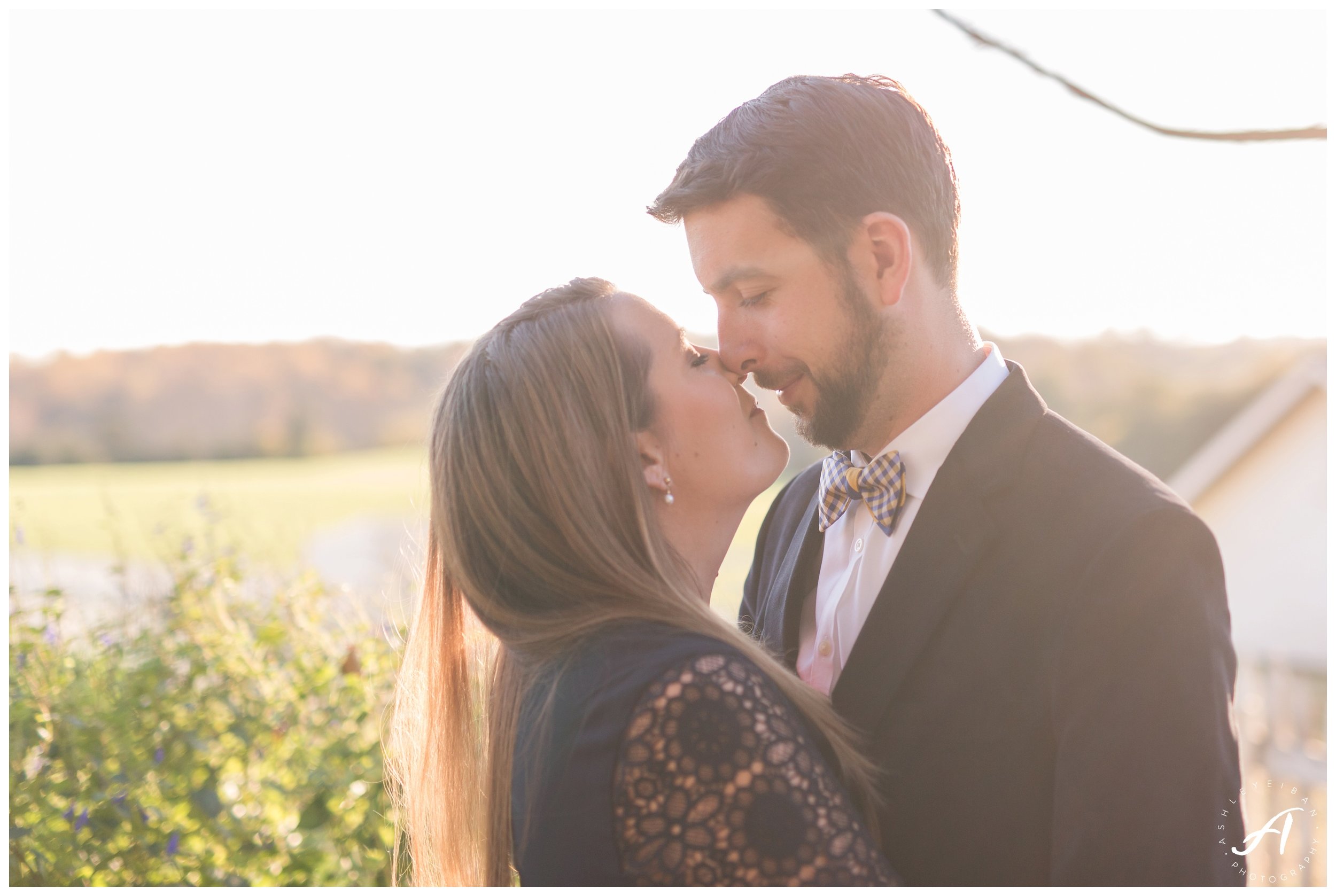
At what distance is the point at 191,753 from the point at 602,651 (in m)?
2.04

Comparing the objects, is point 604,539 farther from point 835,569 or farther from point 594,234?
point 594,234

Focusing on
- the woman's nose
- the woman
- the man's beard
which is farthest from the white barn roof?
the woman

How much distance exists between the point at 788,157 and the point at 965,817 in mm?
1423

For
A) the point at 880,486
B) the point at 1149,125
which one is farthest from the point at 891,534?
the point at 1149,125

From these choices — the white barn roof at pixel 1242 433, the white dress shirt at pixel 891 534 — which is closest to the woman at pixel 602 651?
the white dress shirt at pixel 891 534

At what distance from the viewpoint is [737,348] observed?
2.32 meters

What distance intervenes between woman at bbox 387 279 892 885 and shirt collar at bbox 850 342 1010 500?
11.8 inches

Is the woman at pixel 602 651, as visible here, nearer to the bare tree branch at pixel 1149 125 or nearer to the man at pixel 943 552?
the man at pixel 943 552

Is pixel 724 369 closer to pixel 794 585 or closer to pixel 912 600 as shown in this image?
pixel 794 585

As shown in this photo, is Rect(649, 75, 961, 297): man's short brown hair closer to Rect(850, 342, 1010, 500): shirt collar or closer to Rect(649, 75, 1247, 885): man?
Rect(649, 75, 1247, 885): man

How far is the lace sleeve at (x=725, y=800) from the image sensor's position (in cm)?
154

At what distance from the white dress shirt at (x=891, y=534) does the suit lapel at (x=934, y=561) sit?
9 centimetres

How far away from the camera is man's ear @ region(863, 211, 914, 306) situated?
2244 millimetres

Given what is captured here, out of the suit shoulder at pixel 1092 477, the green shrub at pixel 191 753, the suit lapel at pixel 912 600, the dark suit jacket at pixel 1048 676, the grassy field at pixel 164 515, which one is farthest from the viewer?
the grassy field at pixel 164 515
